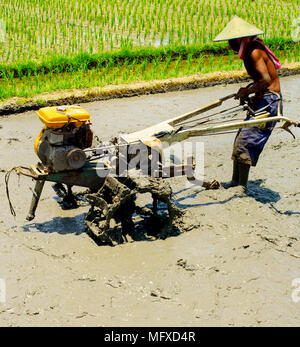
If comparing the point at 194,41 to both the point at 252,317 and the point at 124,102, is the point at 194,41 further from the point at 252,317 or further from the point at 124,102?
the point at 252,317

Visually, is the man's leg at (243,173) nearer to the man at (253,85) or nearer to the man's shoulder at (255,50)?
the man at (253,85)

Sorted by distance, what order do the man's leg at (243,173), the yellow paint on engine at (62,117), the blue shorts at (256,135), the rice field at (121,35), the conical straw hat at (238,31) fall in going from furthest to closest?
the rice field at (121,35) < the man's leg at (243,173) < the blue shorts at (256,135) < the conical straw hat at (238,31) < the yellow paint on engine at (62,117)

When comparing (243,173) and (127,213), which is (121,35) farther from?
(127,213)

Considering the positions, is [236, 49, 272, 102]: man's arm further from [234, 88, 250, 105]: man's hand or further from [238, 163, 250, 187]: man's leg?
[238, 163, 250, 187]: man's leg

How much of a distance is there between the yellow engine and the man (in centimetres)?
153

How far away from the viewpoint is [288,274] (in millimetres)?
3719

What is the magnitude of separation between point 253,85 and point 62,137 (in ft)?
6.25

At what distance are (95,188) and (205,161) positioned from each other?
1.84 m

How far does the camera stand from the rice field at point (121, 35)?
8.36 m

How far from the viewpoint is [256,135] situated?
475cm

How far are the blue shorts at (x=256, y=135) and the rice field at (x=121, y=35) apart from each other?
3.45 meters

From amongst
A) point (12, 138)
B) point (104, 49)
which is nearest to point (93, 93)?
point (12, 138)

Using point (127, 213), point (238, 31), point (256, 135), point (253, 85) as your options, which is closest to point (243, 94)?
point (253, 85)

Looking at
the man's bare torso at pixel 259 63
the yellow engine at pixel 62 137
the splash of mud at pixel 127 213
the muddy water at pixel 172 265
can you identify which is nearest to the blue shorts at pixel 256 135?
the man's bare torso at pixel 259 63
